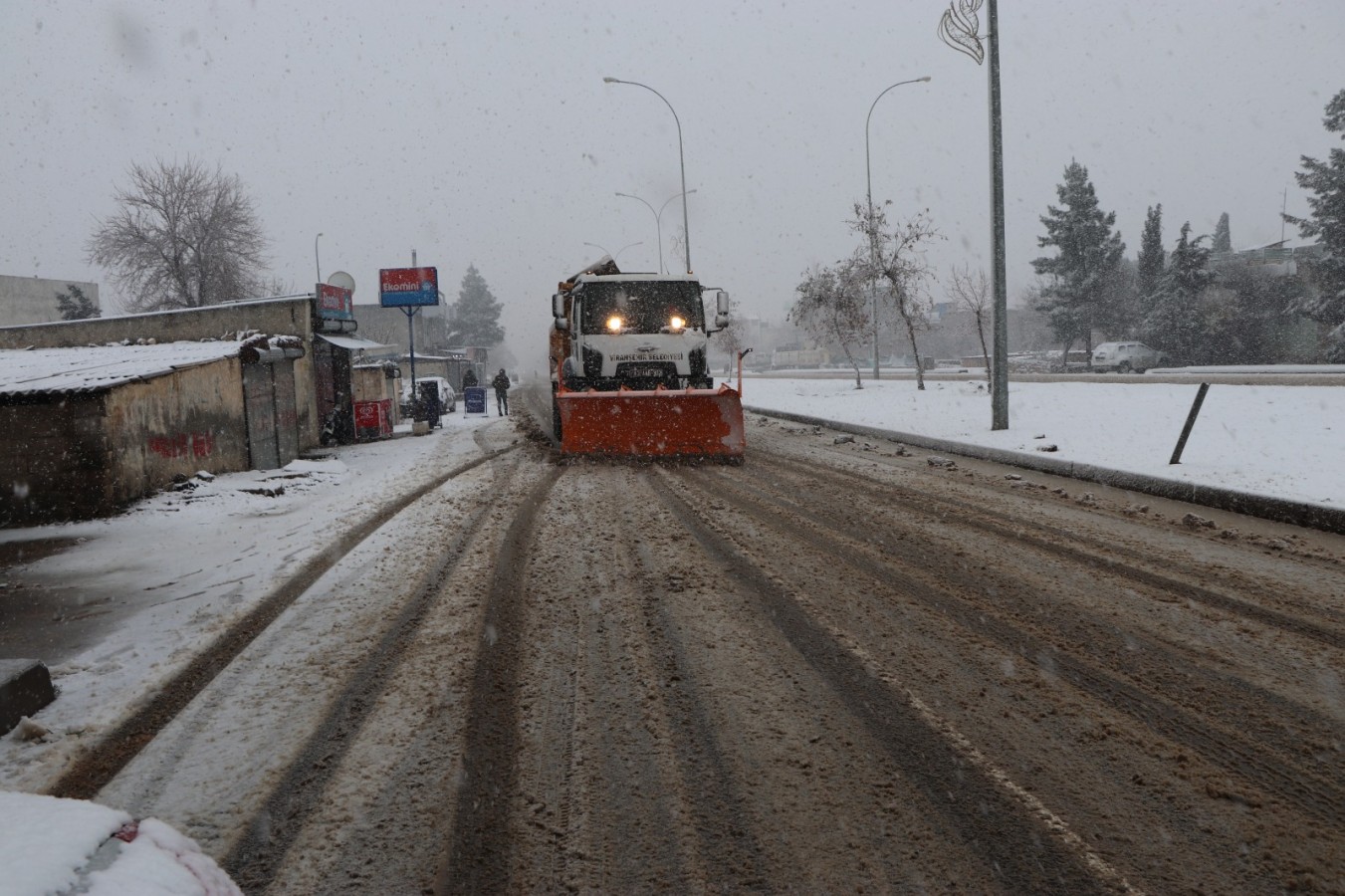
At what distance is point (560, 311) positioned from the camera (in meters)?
15.1

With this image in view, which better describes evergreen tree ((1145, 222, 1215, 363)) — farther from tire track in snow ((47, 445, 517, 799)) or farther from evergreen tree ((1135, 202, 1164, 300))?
tire track in snow ((47, 445, 517, 799))

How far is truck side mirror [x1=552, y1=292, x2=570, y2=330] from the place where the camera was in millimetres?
15039

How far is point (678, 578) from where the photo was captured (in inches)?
233

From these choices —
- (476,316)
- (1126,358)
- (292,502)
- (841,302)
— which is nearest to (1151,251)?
(1126,358)

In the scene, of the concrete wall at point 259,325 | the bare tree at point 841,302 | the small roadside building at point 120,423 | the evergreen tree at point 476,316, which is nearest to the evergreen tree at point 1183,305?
the bare tree at point 841,302

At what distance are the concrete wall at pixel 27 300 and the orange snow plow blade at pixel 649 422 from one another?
71.1 m

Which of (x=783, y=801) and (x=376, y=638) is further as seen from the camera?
(x=376, y=638)

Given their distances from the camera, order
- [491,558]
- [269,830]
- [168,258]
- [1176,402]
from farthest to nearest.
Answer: [168,258] < [1176,402] < [491,558] < [269,830]

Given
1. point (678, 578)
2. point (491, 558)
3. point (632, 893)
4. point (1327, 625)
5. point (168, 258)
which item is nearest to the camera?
point (632, 893)

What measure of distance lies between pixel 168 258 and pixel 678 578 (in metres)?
51.6

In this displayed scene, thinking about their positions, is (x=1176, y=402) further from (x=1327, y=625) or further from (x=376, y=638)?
(x=376, y=638)

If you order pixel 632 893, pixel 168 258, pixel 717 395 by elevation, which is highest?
pixel 168 258

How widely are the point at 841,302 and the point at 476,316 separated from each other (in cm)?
8059

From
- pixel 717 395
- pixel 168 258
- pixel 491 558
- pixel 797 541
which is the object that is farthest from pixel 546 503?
pixel 168 258
